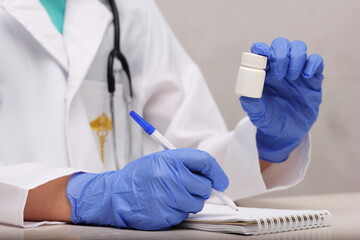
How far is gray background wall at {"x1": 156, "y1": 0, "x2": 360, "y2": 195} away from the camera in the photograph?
1822mm

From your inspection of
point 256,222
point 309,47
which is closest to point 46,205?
point 256,222

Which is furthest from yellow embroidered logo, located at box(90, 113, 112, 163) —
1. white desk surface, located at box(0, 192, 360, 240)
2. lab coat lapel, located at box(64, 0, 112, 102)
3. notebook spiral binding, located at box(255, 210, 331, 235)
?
notebook spiral binding, located at box(255, 210, 331, 235)

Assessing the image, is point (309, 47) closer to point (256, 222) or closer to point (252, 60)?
point (252, 60)

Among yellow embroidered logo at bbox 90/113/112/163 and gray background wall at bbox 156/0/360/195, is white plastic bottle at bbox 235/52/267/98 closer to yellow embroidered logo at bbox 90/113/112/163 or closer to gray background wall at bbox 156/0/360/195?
yellow embroidered logo at bbox 90/113/112/163

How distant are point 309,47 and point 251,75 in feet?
3.68

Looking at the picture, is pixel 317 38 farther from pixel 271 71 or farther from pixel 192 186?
pixel 192 186

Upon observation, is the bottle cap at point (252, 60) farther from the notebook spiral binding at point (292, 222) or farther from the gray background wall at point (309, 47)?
the gray background wall at point (309, 47)

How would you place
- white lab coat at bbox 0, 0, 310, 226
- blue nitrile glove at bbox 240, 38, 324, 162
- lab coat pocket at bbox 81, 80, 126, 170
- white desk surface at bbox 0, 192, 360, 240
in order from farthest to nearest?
lab coat pocket at bbox 81, 80, 126, 170, white lab coat at bbox 0, 0, 310, 226, blue nitrile glove at bbox 240, 38, 324, 162, white desk surface at bbox 0, 192, 360, 240

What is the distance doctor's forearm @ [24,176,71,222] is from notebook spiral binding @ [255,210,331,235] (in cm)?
28

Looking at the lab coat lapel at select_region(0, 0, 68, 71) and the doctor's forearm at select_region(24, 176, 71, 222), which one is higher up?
the lab coat lapel at select_region(0, 0, 68, 71)

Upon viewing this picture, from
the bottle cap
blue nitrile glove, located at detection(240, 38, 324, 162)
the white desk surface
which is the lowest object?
the white desk surface

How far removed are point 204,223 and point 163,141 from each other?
0.44 ft

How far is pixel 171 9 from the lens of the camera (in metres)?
1.80

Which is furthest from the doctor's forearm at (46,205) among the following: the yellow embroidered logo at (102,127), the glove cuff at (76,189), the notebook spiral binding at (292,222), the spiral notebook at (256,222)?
the yellow embroidered logo at (102,127)
